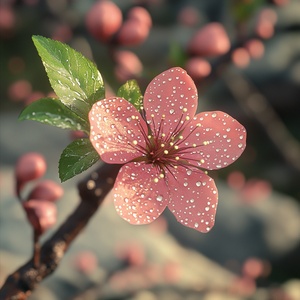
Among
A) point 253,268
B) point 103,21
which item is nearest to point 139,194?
point 103,21

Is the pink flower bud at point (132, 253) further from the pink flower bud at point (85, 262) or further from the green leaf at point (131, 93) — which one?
the green leaf at point (131, 93)

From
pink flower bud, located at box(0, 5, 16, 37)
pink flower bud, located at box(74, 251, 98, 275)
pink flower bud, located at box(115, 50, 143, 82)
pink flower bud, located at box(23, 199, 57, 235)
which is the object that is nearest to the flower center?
pink flower bud, located at box(23, 199, 57, 235)

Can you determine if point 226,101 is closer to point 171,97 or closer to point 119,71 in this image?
point 119,71

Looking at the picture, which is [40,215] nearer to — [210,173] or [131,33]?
[131,33]

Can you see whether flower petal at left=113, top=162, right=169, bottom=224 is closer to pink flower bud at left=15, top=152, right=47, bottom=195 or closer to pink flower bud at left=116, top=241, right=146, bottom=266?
pink flower bud at left=15, top=152, right=47, bottom=195

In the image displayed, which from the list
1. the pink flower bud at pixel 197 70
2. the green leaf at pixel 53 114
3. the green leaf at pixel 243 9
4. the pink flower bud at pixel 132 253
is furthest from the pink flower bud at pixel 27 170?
the pink flower bud at pixel 132 253
